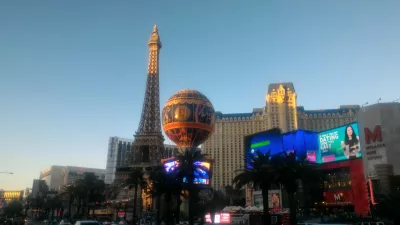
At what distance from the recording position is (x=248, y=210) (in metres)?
60.6

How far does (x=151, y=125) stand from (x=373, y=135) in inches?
2883

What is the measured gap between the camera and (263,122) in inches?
6703

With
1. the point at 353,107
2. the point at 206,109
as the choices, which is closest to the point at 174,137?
the point at 206,109

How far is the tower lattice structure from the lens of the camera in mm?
109250

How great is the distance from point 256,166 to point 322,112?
477ft

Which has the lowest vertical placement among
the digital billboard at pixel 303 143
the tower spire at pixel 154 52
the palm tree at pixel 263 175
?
the palm tree at pixel 263 175

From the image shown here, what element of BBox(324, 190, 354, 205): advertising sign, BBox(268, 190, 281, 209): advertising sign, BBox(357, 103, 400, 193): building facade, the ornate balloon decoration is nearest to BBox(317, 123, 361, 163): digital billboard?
BBox(324, 190, 354, 205): advertising sign

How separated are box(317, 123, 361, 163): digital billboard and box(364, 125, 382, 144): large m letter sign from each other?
17.7m

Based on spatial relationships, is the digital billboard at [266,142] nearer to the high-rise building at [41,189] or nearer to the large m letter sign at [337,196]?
the large m letter sign at [337,196]

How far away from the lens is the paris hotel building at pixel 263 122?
158 m

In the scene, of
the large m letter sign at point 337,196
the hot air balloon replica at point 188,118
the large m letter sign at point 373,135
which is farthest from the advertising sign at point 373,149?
the hot air balloon replica at point 188,118

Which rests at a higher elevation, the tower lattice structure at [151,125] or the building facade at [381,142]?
the tower lattice structure at [151,125]

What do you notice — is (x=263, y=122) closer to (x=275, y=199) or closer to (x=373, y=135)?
(x=275, y=199)

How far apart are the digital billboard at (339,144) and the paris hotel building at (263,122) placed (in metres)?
71.5
